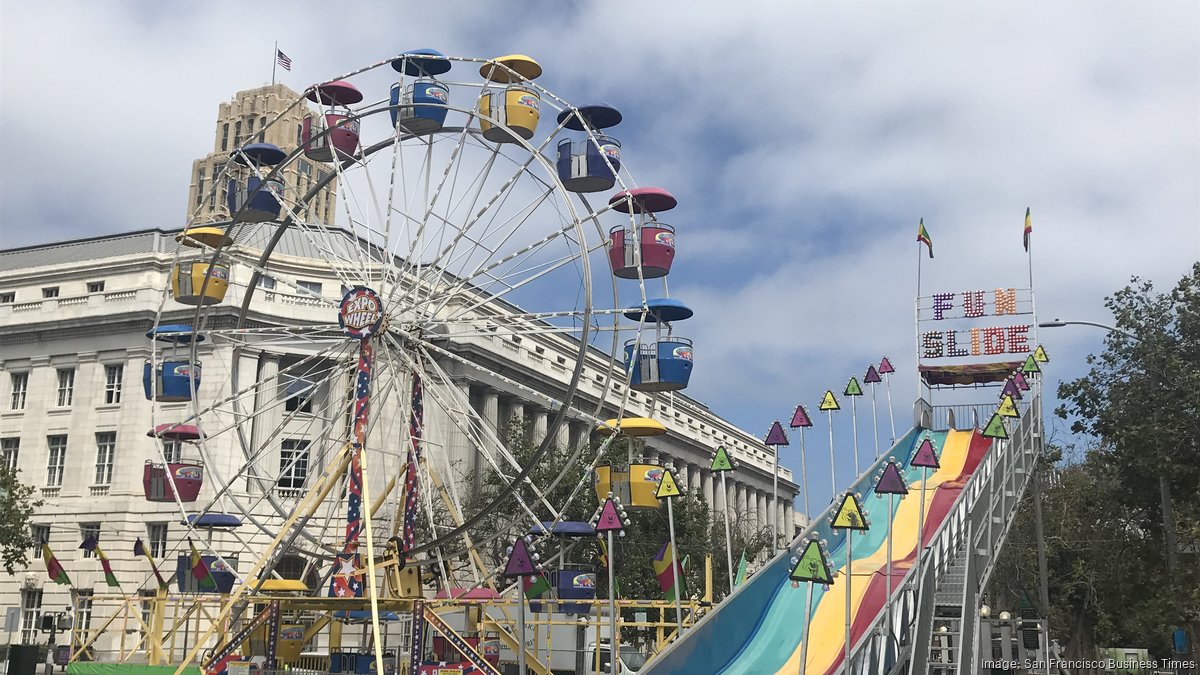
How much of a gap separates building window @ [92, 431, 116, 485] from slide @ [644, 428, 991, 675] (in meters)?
41.7

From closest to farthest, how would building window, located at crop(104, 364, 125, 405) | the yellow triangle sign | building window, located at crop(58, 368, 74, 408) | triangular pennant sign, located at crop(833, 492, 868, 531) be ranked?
triangular pennant sign, located at crop(833, 492, 868, 531), the yellow triangle sign, building window, located at crop(104, 364, 125, 405), building window, located at crop(58, 368, 74, 408)

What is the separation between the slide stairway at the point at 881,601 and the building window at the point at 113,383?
41750 millimetres

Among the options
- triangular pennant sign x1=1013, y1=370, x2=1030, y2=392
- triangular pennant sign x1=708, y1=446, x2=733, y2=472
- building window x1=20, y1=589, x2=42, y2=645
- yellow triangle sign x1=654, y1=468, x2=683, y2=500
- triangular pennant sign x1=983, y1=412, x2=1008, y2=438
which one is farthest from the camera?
building window x1=20, y1=589, x2=42, y2=645

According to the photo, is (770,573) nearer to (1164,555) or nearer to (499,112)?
(499,112)

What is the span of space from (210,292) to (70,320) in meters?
36.7

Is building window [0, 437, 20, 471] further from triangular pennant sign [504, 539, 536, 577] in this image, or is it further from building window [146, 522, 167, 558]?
triangular pennant sign [504, 539, 536, 577]

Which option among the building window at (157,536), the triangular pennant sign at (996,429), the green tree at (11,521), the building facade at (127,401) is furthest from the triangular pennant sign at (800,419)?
the building window at (157,536)

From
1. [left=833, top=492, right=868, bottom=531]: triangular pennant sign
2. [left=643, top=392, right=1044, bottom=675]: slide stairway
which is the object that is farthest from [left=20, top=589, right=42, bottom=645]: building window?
[left=833, top=492, right=868, bottom=531]: triangular pennant sign

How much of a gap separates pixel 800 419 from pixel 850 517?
9.02 meters

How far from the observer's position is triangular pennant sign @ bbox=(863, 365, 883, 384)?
119ft

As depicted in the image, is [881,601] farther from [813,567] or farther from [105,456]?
[105,456]

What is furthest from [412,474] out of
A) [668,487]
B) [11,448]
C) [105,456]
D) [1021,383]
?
[11,448]

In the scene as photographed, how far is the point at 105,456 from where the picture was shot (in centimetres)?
6078

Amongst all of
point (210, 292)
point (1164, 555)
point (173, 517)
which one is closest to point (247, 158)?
point (210, 292)
